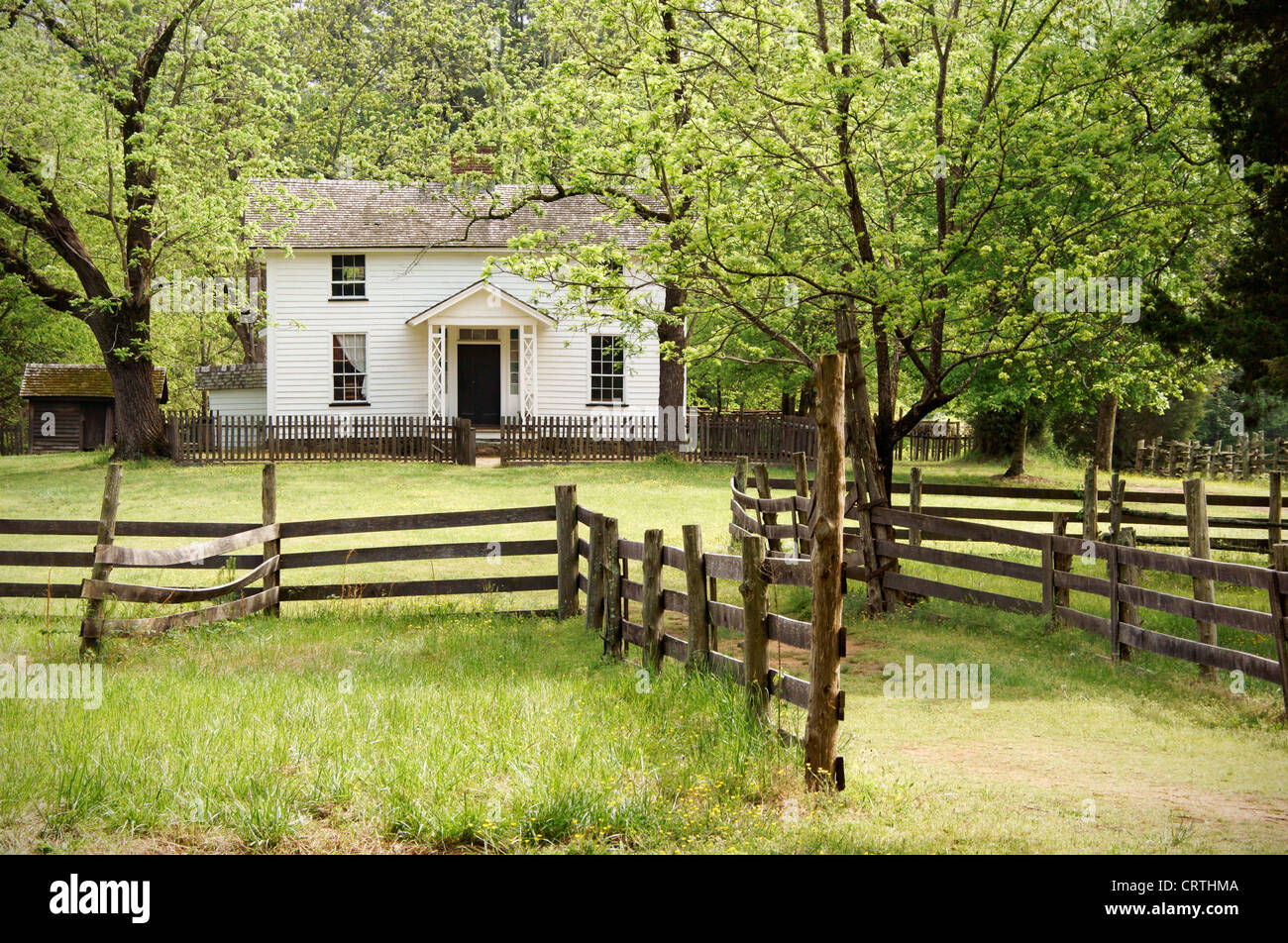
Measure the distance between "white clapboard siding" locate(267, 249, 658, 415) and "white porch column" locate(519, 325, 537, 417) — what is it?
103cm

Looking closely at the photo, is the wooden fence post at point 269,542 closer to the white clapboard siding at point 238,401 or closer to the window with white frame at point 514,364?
the window with white frame at point 514,364

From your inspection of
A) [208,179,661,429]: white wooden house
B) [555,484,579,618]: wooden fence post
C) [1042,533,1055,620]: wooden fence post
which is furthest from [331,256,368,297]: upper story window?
[1042,533,1055,620]: wooden fence post

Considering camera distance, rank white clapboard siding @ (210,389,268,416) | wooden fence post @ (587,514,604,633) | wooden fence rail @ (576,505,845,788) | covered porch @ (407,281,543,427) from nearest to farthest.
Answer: wooden fence rail @ (576,505,845,788), wooden fence post @ (587,514,604,633), covered porch @ (407,281,543,427), white clapboard siding @ (210,389,268,416)

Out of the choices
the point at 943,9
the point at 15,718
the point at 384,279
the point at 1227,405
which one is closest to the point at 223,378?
the point at 384,279

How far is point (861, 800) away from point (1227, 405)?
211ft

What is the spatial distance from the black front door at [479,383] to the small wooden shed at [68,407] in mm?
14152

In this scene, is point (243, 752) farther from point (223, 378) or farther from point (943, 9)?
point (223, 378)

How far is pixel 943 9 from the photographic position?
15.7 meters

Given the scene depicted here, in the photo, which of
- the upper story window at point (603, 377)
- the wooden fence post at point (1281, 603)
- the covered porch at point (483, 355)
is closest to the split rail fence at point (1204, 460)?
the upper story window at point (603, 377)

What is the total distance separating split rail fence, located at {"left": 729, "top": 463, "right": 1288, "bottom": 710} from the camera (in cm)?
857

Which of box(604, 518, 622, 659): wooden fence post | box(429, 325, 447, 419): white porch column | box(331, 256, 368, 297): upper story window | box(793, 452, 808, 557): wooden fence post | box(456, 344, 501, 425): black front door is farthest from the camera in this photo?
box(456, 344, 501, 425): black front door

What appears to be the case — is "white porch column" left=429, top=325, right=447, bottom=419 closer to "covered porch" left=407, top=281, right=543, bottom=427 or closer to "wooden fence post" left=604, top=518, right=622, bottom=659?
"covered porch" left=407, top=281, right=543, bottom=427

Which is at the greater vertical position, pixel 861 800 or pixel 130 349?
pixel 130 349

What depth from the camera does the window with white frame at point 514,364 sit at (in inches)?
1407
